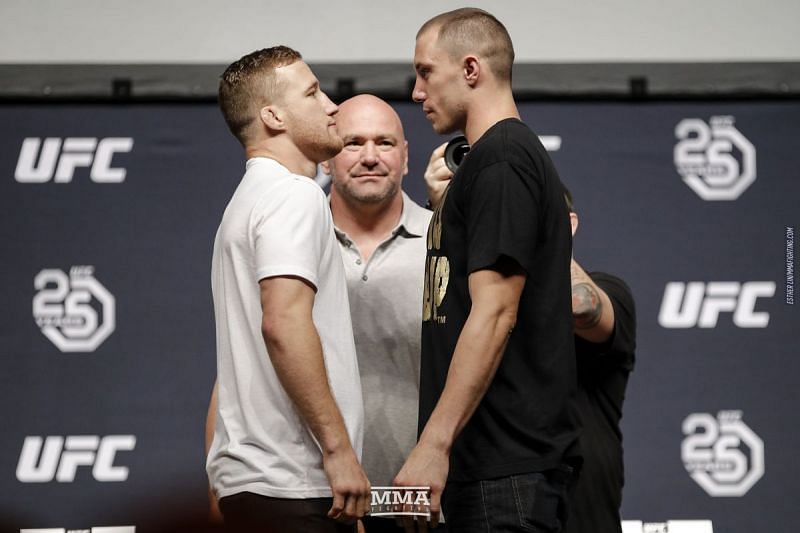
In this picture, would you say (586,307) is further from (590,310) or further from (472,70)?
(472,70)

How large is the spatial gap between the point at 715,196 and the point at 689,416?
72 centimetres

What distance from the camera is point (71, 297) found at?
3.40 metres

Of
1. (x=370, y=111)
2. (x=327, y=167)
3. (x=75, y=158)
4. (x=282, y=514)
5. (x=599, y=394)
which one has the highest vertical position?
(x=75, y=158)

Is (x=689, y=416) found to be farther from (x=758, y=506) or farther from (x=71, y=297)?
(x=71, y=297)

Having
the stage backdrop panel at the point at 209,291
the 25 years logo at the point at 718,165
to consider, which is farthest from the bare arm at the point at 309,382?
the 25 years logo at the point at 718,165

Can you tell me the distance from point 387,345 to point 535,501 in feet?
2.59

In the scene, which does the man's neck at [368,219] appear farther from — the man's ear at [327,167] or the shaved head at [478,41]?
the shaved head at [478,41]

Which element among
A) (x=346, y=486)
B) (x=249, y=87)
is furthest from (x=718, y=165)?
(x=346, y=486)

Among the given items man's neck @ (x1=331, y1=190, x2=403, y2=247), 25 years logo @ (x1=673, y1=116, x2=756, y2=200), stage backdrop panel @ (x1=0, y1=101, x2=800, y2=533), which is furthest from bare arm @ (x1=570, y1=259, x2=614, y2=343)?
25 years logo @ (x1=673, y1=116, x2=756, y2=200)

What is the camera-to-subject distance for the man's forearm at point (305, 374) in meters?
1.80

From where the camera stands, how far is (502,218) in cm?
181

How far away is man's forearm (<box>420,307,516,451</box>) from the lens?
176 centimetres

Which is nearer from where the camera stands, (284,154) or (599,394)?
(284,154)

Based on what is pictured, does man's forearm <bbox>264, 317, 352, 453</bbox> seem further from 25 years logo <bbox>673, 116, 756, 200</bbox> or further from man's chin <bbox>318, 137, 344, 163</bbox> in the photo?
25 years logo <bbox>673, 116, 756, 200</bbox>
